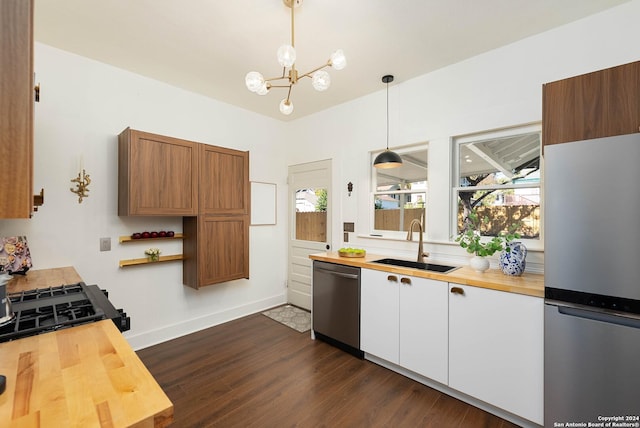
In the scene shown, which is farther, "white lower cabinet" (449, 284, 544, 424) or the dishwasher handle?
the dishwasher handle

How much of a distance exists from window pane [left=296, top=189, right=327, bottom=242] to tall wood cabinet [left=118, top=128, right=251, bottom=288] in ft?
3.13

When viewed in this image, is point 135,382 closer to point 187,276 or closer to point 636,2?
point 187,276

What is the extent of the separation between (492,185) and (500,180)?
0.25 ft

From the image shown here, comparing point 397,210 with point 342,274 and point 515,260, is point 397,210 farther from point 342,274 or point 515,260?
point 515,260

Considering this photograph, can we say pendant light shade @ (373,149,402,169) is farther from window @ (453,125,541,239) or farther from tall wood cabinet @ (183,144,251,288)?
tall wood cabinet @ (183,144,251,288)


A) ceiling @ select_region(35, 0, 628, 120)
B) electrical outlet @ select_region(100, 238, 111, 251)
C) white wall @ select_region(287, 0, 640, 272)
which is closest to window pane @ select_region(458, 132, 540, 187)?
white wall @ select_region(287, 0, 640, 272)

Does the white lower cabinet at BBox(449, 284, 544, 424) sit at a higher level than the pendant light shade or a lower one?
lower

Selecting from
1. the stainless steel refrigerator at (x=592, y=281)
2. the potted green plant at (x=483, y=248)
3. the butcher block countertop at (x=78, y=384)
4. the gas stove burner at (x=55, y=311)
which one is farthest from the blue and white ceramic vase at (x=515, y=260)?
the gas stove burner at (x=55, y=311)

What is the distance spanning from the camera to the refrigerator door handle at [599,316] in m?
1.41

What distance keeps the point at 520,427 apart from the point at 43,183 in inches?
163

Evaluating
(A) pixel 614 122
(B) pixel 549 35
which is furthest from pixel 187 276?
(B) pixel 549 35

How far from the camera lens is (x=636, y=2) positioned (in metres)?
1.92

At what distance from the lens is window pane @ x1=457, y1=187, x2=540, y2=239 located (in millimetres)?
2385

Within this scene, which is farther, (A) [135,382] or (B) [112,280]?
(B) [112,280]
